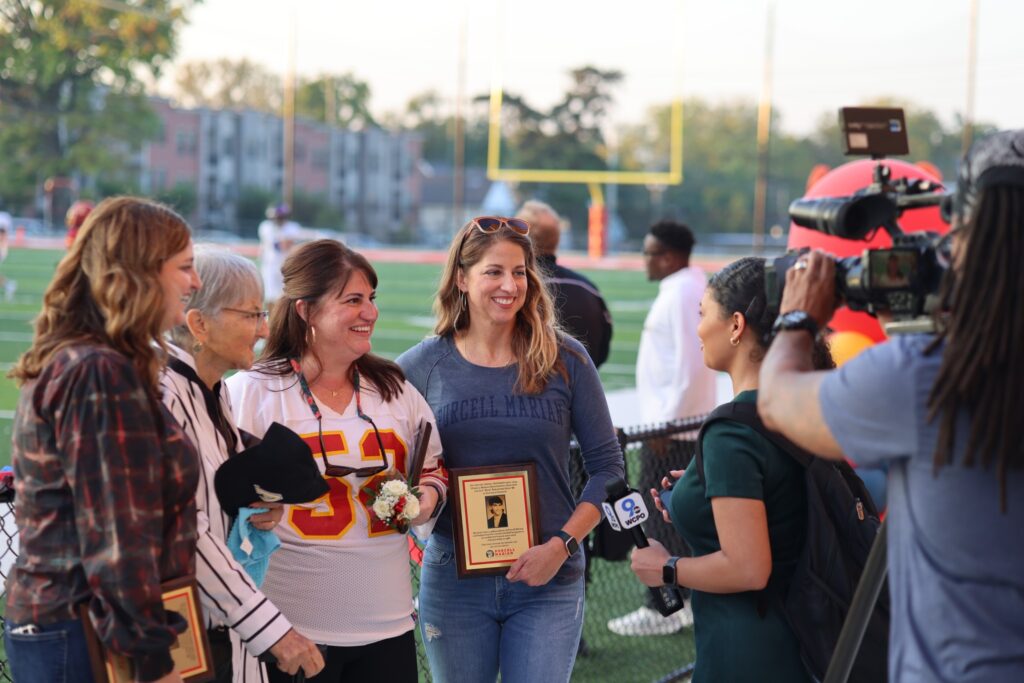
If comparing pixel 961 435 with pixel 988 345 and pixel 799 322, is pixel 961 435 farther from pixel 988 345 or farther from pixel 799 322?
pixel 799 322

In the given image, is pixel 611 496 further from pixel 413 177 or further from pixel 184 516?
pixel 413 177

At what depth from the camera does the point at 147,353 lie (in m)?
2.46

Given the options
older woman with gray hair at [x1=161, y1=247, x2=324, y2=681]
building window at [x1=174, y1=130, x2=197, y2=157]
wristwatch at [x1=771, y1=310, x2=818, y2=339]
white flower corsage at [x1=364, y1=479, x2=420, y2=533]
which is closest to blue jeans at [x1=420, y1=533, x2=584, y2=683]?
white flower corsage at [x1=364, y1=479, x2=420, y2=533]

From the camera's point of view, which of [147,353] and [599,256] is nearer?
[147,353]

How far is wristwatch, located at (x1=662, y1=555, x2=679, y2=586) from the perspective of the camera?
9.80ft

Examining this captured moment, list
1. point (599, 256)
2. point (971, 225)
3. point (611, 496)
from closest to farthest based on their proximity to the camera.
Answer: point (971, 225) → point (611, 496) → point (599, 256)

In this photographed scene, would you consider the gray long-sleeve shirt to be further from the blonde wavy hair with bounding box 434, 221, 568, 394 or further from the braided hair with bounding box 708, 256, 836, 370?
the braided hair with bounding box 708, 256, 836, 370

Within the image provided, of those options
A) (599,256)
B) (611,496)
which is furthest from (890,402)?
(599,256)

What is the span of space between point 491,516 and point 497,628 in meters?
0.35

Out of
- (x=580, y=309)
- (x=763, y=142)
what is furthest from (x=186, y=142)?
(x=580, y=309)

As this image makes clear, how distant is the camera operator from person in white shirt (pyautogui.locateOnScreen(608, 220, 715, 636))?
4.36 m

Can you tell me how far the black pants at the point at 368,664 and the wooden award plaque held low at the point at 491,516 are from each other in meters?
0.28

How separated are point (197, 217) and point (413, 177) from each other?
97.0ft

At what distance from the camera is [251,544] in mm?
3096
